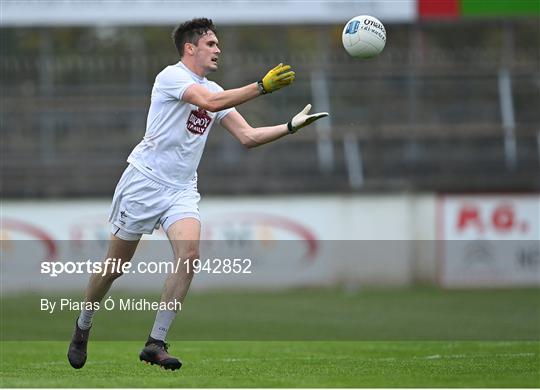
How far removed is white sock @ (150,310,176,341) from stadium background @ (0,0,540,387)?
9.76 m

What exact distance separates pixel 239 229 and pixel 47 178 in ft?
12.5

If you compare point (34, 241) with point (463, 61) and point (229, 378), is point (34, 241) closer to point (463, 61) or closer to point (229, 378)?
point (463, 61)

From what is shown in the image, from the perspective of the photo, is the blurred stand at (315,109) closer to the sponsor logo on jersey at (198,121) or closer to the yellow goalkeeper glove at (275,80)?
the sponsor logo on jersey at (198,121)

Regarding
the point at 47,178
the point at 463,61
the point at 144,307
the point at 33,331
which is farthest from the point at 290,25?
the point at 33,331

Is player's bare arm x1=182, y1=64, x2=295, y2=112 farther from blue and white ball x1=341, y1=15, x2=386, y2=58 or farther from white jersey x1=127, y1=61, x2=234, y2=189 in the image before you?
blue and white ball x1=341, y1=15, x2=386, y2=58

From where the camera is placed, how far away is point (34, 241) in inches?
787

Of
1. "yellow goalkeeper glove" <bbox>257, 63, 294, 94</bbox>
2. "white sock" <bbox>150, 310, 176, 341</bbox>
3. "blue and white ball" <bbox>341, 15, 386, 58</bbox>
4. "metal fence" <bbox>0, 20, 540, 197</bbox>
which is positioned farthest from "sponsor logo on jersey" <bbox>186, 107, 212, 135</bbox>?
"metal fence" <bbox>0, 20, 540, 197</bbox>

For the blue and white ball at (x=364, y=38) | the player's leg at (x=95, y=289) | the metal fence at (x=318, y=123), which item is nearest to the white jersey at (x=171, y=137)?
the player's leg at (x=95, y=289)

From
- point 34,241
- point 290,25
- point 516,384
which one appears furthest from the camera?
point 290,25

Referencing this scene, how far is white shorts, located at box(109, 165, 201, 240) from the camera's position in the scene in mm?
8930

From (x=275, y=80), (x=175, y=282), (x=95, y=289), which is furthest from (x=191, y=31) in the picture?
(x=95, y=289)

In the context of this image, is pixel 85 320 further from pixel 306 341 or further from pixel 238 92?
pixel 306 341

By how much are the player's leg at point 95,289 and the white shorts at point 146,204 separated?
0.09m

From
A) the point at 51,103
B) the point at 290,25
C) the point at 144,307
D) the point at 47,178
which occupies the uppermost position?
the point at 290,25
